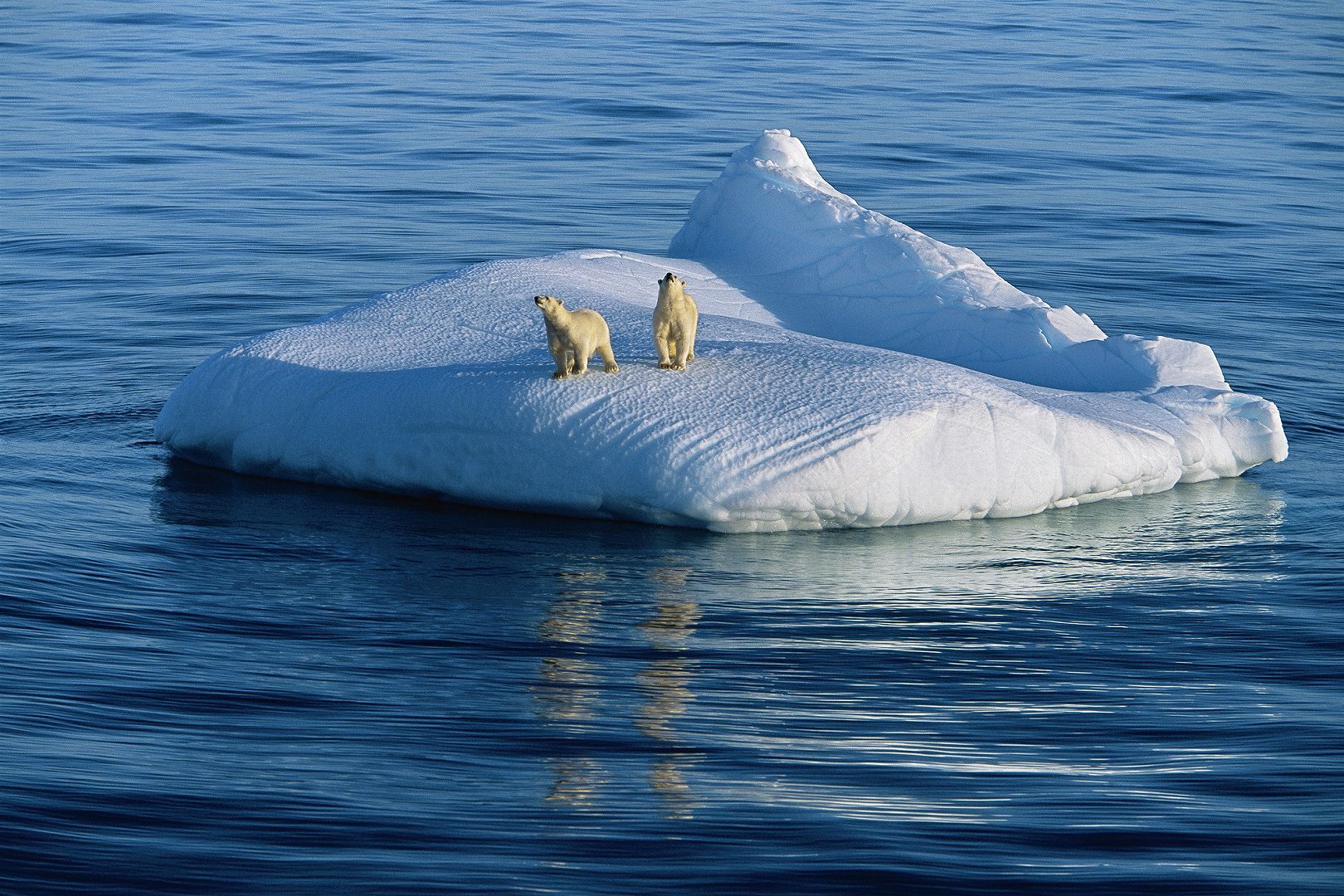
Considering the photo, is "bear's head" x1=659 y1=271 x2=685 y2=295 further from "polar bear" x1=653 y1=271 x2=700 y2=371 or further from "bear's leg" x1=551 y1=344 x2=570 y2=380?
"bear's leg" x1=551 y1=344 x2=570 y2=380

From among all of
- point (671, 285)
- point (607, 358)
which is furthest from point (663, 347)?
point (671, 285)

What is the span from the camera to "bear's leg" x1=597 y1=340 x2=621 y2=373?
671cm

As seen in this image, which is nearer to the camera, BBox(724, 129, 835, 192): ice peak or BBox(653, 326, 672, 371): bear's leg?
BBox(653, 326, 672, 371): bear's leg

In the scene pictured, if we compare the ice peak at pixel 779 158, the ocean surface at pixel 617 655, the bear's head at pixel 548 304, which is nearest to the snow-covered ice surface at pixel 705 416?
the ocean surface at pixel 617 655

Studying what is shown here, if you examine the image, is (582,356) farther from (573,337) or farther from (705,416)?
(705,416)

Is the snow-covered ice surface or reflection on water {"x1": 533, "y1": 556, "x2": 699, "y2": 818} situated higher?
the snow-covered ice surface

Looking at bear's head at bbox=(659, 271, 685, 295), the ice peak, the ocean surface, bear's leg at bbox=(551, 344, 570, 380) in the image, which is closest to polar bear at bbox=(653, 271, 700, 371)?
bear's head at bbox=(659, 271, 685, 295)

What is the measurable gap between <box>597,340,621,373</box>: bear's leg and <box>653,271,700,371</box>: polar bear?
6.8 inches

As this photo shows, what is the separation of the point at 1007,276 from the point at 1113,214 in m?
2.39

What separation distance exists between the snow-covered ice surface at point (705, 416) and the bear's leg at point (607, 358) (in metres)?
0.05

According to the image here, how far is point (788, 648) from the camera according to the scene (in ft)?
17.7

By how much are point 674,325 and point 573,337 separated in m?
0.38

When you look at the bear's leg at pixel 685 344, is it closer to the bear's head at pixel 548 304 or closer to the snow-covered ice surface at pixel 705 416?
the snow-covered ice surface at pixel 705 416

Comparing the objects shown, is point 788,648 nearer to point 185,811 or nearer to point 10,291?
point 185,811
